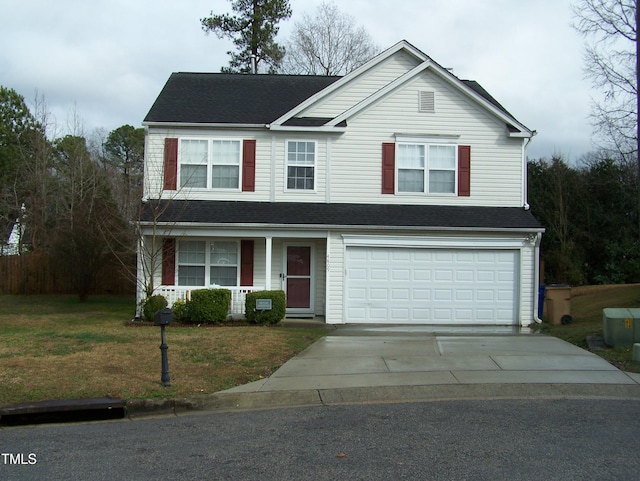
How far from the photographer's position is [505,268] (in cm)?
1652

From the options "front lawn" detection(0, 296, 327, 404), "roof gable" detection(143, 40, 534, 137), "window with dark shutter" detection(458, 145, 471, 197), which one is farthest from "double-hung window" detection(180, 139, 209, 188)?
"window with dark shutter" detection(458, 145, 471, 197)

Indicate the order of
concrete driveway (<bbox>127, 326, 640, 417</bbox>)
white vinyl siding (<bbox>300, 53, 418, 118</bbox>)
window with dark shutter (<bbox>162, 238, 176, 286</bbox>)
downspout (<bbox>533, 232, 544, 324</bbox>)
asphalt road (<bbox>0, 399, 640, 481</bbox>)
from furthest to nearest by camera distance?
white vinyl siding (<bbox>300, 53, 418, 118</bbox>), window with dark shutter (<bbox>162, 238, 176, 286</bbox>), downspout (<bbox>533, 232, 544, 324</bbox>), concrete driveway (<bbox>127, 326, 640, 417</bbox>), asphalt road (<bbox>0, 399, 640, 481</bbox>)

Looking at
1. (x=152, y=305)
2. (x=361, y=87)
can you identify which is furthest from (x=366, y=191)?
Answer: (x=152, y=305)

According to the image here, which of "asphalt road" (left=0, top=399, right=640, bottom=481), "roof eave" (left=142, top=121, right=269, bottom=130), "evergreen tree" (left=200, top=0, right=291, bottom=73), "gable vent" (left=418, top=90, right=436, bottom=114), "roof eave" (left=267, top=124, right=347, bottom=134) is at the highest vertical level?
"evergreen tree" (left=200, top=0, right=291, bottom=73)

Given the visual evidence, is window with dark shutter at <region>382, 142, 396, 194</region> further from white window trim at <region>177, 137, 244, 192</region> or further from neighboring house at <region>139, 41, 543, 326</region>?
white window trim at <region>177, 137, 244, 192</region>

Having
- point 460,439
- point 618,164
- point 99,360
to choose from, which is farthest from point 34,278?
point 618,164

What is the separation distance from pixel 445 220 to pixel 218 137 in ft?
21.4

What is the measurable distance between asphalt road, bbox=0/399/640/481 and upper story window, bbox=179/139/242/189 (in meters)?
10.0

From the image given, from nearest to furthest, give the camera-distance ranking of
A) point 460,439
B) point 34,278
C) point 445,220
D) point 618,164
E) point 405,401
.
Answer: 1. point 460,439
2. point 405,401
3. point 445,220
4. point 34,278
5. point 618,164

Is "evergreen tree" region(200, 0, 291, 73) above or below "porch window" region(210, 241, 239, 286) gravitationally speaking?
above

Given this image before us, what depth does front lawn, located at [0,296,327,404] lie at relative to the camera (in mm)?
8750

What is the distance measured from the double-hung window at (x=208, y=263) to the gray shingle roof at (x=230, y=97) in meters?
3.37

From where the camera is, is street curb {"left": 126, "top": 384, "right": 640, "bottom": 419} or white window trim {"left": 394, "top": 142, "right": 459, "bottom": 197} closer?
street curb {"left": 126, "top": 384, "right": 640, "bottom": 419}

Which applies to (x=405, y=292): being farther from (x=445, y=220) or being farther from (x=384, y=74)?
(x=384, y=74)
